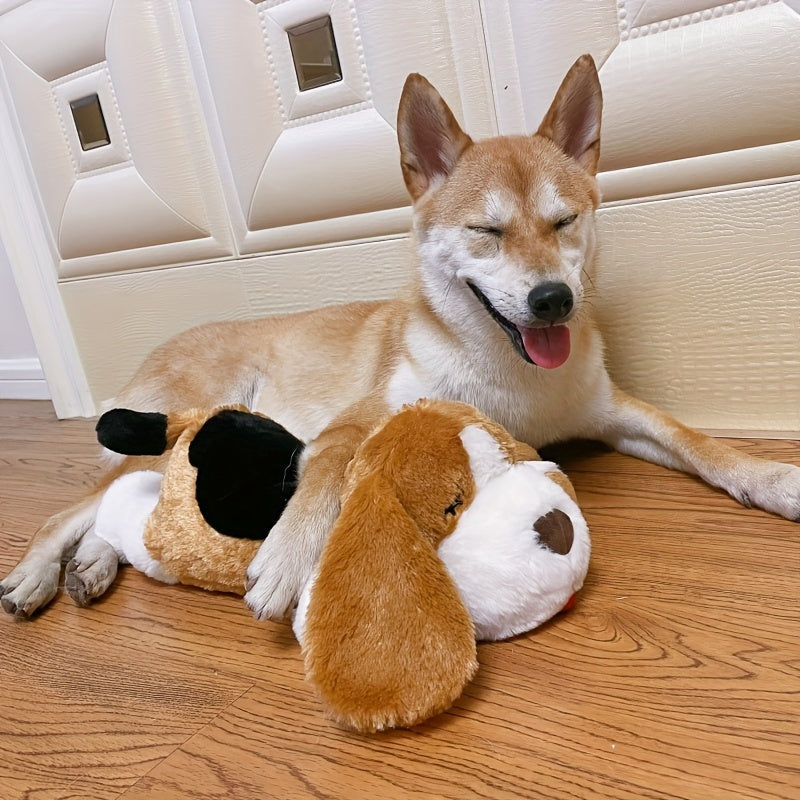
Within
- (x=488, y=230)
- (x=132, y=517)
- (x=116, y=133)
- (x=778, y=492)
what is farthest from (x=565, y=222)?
(x=116, y=133)

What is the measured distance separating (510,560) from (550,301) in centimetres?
46

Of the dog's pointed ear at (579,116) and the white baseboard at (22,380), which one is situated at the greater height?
the dog's pointed ear at (579,116)

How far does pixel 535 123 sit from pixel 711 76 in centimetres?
39

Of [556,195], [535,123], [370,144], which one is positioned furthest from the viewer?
[370,144]

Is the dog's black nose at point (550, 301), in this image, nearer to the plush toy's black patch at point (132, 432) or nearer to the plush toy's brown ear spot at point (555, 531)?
the plush toy's brown ear spot at point (555, 531)

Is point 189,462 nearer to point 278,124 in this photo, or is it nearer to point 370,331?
point 370,331

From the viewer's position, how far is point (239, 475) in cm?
114

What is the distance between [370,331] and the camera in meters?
1.63

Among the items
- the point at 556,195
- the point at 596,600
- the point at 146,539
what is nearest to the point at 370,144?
the point at 556,195

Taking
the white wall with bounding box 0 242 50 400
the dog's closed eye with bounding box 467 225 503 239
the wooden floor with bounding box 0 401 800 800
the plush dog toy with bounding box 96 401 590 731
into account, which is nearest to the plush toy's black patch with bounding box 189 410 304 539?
the plush dog toy with bounding box 96 401 590 731

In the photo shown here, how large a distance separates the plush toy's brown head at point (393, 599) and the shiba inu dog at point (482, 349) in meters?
0.19

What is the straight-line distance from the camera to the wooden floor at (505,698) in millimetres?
730

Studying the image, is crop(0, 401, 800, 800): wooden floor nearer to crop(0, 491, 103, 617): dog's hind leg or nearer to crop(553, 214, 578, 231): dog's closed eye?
crop(0, 491, 103, 617): dog's hind leg

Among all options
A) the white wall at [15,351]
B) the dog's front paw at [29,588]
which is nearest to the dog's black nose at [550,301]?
the dog's front paw at [29,588]
